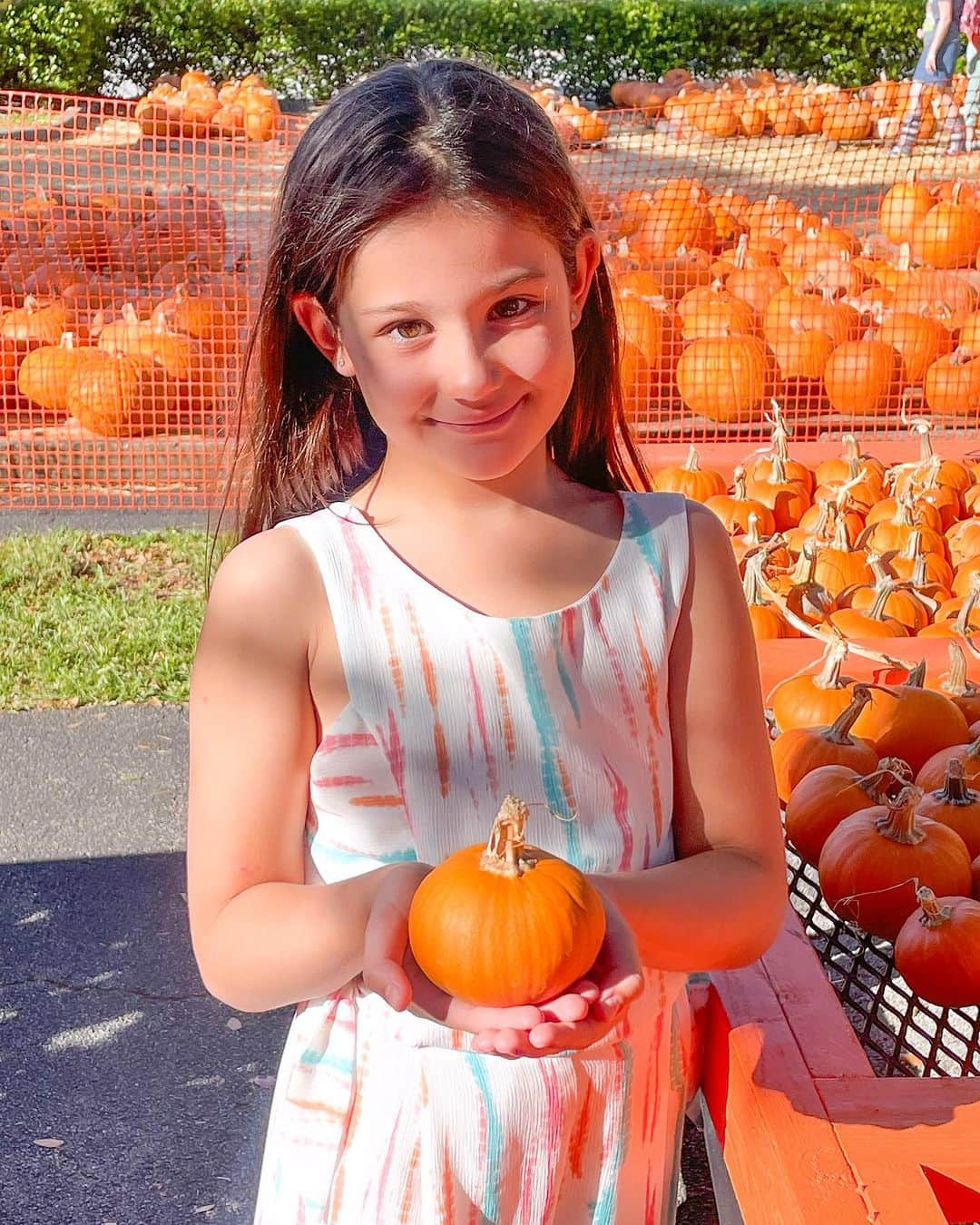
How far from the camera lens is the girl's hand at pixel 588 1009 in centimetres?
129

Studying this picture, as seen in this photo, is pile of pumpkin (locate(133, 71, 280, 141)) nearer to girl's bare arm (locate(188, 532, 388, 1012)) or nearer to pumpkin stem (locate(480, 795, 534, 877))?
girl's bare arm (locate(188, 532, 388, 1012))

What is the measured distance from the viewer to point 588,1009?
133cm

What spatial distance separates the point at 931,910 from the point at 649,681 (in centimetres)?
77

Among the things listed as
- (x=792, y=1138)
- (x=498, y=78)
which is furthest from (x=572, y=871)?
(x=498, y=78)

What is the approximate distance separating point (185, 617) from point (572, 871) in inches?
170

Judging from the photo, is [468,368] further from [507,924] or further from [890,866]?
[890,866]

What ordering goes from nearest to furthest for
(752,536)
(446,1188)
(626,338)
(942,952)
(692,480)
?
(446,1188)
(942,952)
(752,536)
(692,480)
(626,338)

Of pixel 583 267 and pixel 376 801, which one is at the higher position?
pixel 583 267

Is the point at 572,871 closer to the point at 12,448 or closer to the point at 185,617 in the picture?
the point at 185,617

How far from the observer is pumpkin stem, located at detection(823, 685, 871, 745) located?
8.85 ft

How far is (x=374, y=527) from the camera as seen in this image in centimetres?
174

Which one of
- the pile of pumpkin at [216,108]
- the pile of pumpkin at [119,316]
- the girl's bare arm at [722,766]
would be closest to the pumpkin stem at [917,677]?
the girl's bare arm at [722,766]

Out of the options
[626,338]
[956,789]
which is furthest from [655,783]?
[626,338]

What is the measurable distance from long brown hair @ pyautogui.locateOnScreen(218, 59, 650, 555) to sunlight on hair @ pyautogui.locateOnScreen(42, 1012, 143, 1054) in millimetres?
1750
